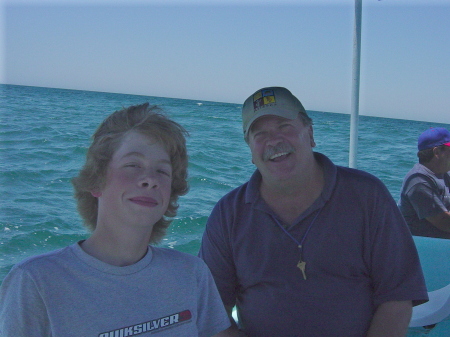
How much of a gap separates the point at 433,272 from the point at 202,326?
164 centimetres

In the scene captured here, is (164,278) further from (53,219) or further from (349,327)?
(53,219)

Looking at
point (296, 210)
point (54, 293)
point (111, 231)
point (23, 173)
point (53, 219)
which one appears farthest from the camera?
point (23, 173)

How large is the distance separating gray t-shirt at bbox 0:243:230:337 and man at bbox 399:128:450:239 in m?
2.16

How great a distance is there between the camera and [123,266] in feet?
4.18

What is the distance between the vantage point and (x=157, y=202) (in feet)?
4.33

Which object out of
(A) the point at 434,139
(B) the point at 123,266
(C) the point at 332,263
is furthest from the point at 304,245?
(A) the point at 434,139

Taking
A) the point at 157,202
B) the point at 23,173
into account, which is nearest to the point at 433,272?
the point at 157,202

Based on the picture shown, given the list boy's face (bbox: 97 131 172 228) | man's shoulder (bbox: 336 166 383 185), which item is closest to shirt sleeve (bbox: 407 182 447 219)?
man's shoulder (bbox: 336 166 383 185)

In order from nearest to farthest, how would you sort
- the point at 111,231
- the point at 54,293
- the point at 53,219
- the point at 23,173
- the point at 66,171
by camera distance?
the point at 54,293, the point at 111,231, the point at 53,219, the point at 23,173, the point at 66,171

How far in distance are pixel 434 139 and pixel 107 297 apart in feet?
8.99

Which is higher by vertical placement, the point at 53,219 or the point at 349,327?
the point at 349,327

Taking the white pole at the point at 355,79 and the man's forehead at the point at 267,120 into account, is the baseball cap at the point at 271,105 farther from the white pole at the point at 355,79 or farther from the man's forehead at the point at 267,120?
the white pole at the point at 355,79

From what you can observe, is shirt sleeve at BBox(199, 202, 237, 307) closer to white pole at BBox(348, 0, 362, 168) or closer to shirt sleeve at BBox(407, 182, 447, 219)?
white pole at BBox(348, 0, 362, 168)

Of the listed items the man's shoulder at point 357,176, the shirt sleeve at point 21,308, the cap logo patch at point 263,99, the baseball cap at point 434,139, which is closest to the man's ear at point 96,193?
the shirt sleeve at point 21,308
